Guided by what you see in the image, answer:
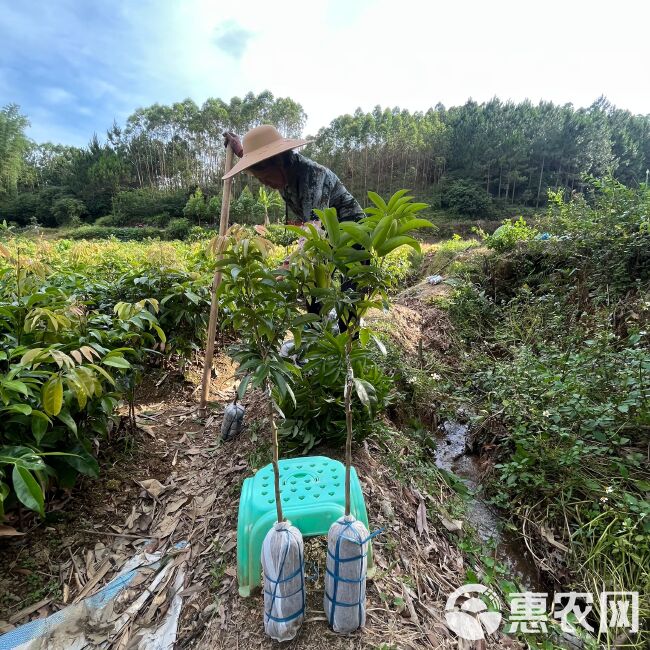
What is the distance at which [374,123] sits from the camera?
33.8 m

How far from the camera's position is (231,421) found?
97.0 inches

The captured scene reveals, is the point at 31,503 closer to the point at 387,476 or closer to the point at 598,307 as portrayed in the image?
the point at 387,476

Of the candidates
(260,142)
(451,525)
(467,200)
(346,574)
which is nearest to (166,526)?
(346,574)

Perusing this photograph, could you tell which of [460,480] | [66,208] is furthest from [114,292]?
[66,208]

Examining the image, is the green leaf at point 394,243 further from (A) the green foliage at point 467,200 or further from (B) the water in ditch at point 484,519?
(A) the green foliage at point 467,200

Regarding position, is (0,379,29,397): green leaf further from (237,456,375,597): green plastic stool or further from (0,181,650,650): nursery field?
(237,456,375,597): green plastic stool

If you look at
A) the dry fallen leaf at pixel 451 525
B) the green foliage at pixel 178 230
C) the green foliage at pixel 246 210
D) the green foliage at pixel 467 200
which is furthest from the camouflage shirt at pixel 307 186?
the green foliage at pixel 467 200

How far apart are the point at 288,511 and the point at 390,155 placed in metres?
38.4

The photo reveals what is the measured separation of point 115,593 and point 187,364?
6.68ft

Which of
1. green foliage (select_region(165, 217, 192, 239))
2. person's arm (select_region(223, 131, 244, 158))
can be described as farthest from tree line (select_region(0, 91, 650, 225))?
person's arm (select_region(223, 131, 244, 158))

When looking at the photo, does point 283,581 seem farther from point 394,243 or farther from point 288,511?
point 394,243

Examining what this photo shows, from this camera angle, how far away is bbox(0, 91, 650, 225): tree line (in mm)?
33250

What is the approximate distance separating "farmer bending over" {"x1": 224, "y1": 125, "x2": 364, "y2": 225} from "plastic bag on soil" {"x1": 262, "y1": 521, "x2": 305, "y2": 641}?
71.1 inches

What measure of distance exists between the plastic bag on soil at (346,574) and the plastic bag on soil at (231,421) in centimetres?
138
